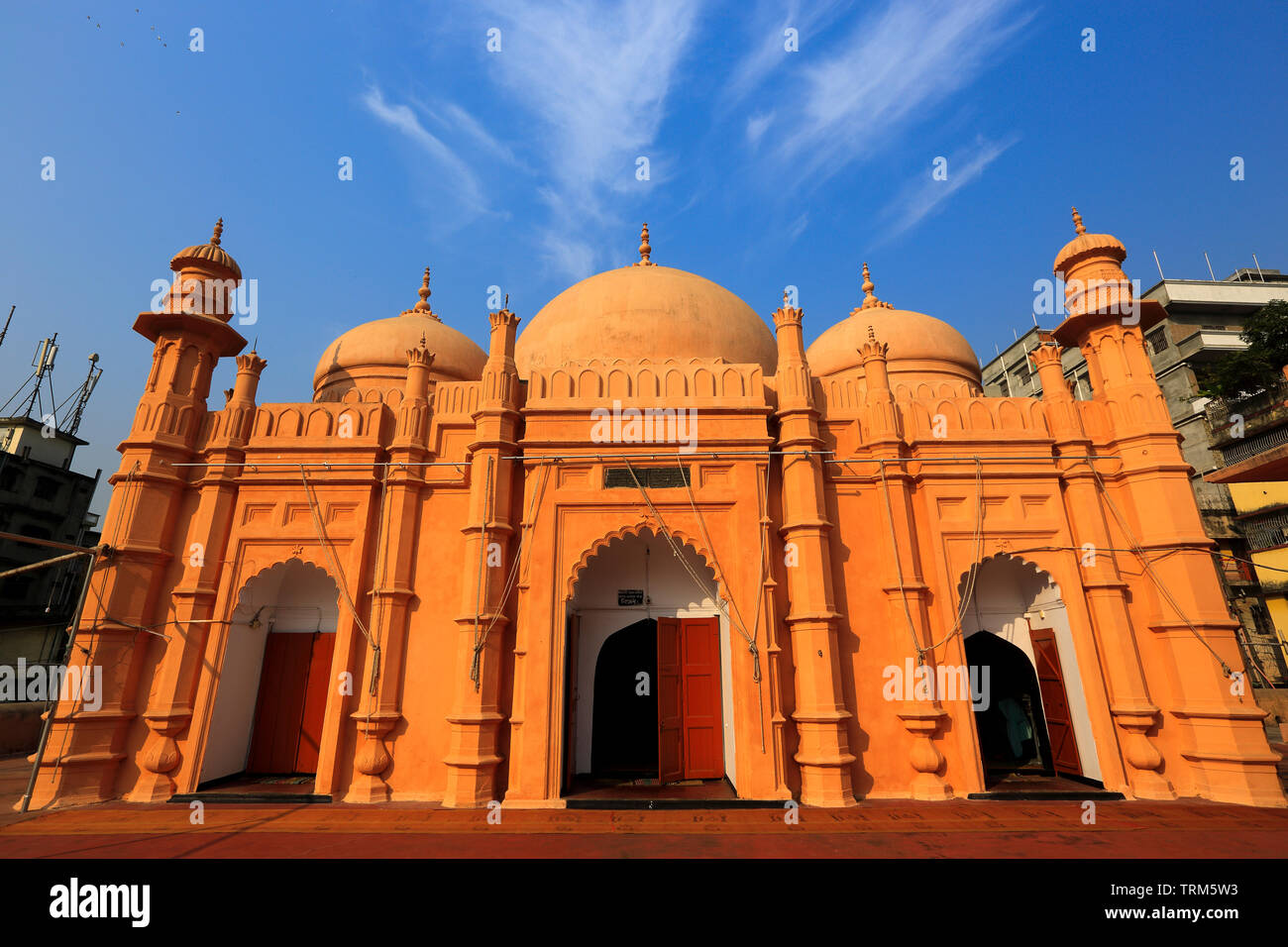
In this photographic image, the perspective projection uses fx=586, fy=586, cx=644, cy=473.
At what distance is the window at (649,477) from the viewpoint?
32.8 ft

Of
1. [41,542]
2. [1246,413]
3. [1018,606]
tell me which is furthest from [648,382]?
[1246,413]

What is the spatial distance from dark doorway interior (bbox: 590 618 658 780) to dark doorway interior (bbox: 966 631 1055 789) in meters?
6.20

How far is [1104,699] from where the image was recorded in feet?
30.3

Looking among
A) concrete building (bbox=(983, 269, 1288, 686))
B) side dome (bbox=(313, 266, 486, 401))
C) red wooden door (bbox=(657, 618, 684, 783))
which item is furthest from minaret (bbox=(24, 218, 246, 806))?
concrete building (bbox=(983, 269, 1288, 686))

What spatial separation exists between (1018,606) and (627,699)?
769 cm

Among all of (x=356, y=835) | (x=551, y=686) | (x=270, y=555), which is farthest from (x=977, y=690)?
(x=270, y=555)

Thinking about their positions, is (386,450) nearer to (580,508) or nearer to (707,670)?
(580,508)

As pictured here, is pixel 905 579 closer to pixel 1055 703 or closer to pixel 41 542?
pixel 1055 703

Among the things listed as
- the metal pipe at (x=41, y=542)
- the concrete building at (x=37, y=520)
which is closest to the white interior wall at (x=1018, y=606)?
the metal pipe at (x=41, y=542)

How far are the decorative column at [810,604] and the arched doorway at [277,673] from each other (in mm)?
7897

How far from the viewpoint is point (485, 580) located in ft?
30.2

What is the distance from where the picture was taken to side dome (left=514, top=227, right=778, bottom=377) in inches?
510

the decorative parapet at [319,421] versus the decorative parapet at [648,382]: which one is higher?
the decorative parapet at [648,382]

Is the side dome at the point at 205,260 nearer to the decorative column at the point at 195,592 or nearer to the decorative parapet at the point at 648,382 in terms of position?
the decorative column at the point at 195,592
